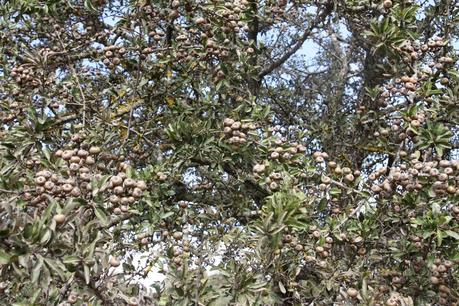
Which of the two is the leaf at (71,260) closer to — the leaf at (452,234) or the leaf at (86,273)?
Answer: the leaf at (86,273)

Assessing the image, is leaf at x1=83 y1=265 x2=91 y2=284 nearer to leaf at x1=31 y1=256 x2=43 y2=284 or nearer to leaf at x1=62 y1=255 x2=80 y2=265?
leaf at x1=62 y1=255 x2=80 y2=265

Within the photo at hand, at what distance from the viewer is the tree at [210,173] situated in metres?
2.99

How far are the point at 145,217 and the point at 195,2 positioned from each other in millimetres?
1875

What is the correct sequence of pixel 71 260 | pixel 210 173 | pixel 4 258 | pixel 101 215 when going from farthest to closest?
pixel 210 173 < pixel 101 215 < pixel 71 260 < pixel 4 258

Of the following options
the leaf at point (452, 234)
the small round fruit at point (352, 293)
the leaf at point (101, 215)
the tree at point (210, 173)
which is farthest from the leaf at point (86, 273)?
the leaf at point (452, 234)

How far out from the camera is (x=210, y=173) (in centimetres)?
464

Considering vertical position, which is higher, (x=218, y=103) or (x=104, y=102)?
(x=218, y=103)

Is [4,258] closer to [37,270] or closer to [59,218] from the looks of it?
[37,270]

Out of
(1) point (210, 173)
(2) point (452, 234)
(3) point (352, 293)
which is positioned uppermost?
(2) point (452, 234)

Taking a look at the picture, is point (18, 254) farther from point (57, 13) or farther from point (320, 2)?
point (320, 2)

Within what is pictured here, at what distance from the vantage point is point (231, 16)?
4.48 meters

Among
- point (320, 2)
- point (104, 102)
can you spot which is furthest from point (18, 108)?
point (320, 2)

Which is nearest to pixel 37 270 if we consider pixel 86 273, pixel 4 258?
pixel 4 258

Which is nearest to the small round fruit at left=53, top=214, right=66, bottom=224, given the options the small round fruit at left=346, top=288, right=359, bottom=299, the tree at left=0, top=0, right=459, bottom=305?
the tree at left=0, top=0, right=459, bottom=305
